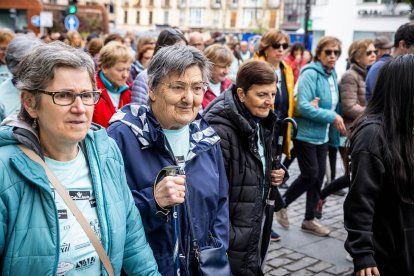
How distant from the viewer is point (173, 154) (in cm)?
269

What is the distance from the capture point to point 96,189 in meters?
2.19

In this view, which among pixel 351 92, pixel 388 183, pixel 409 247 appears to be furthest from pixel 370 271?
pixel 351 92

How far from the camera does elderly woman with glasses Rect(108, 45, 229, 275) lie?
2.60 m

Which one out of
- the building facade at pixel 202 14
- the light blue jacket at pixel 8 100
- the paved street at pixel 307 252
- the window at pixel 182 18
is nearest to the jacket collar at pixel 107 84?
the light blue jacket at pixel 8 100

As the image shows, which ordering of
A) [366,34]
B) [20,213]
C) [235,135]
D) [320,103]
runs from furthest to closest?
1. [366,34]
2. [320,103]
3. [235,135]
4. [20,213]

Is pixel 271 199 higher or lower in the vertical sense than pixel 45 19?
lower

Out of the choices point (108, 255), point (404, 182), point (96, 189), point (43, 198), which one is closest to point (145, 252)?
point (108, 255)

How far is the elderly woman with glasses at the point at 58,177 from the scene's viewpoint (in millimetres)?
1924

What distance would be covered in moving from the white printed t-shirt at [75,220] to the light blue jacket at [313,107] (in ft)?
12.8

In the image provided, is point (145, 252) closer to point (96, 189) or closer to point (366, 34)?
point (96, 189)

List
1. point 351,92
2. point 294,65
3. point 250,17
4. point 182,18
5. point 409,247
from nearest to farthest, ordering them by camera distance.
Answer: point 409,247 < point 351,92 < point 294,65 < point 250,17 < point 182,18

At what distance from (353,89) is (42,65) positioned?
487 centimetres

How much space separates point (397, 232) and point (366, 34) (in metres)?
31.7

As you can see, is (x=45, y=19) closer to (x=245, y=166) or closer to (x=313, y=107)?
(x=313, y=107)
